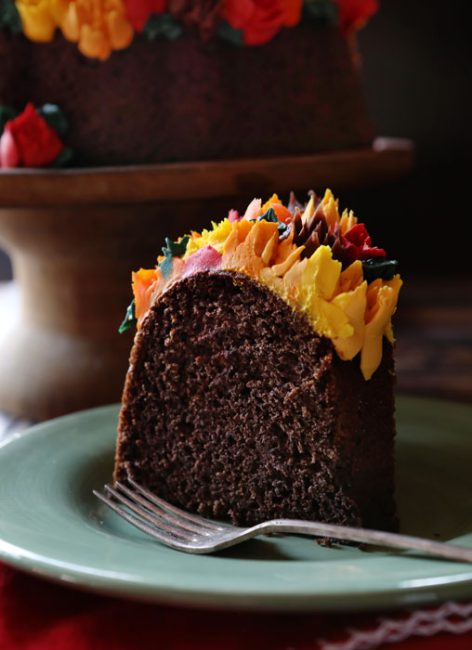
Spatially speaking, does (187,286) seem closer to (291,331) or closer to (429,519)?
(291,331)

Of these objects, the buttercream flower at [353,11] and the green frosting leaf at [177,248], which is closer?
the green frosting leaf at [177,248]

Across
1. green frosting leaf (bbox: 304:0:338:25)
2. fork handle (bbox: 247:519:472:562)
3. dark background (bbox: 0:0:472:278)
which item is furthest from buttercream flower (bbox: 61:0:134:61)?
dark background (bbox: 0:0:472:278)

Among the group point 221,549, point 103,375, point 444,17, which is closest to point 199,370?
point 221,549

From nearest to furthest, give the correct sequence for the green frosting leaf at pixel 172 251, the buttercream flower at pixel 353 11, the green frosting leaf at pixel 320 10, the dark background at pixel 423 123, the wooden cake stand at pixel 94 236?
the green frosting leaf at pixel 172 251 < the wooden cake stand at pixel 94 236 < the green frosting leaf at pixel 320 10 < the buttercream flower at pixel 353 11 < the dark background at pixel 423 123

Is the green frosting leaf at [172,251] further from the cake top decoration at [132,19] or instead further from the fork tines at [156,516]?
the cake top decoration at [132,19]

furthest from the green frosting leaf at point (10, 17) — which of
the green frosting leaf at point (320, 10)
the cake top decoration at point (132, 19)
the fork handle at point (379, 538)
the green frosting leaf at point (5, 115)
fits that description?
the fork handle at point (379, 538)

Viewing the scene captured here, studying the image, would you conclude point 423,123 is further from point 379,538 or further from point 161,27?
point 379,538

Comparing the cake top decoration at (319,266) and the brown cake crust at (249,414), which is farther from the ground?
the cake top decoration at (319,266)
